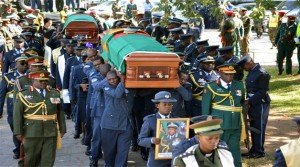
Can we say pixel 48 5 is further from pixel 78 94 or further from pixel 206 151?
pixel 206 151

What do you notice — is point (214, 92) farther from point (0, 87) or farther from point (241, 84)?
point (0, 87)

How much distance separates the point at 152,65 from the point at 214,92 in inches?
38.0

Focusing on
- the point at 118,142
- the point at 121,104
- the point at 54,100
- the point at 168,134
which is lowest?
the point at 118,142

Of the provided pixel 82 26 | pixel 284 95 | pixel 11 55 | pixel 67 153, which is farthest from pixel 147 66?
pixel 284 95

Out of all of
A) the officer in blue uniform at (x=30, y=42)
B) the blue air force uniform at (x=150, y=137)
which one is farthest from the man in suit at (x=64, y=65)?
the blue air force uniform at (x=150, y=137)

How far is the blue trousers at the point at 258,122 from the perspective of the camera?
11.5 meters

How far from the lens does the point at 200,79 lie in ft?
38.2

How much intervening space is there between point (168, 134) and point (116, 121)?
1687 mm

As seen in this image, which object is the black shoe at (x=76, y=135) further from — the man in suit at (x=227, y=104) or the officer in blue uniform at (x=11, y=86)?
the man in suit at (x=227, y=104)

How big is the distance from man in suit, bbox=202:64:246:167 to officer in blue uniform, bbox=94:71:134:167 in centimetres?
114

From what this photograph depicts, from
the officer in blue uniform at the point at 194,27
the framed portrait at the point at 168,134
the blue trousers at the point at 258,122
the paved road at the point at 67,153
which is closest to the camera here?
the framed portrait at the point at 168,134

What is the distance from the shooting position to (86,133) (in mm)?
12430

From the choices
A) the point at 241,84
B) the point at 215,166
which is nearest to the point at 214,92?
the point at 241,84

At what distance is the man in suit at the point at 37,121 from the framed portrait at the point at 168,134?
1977 mm
